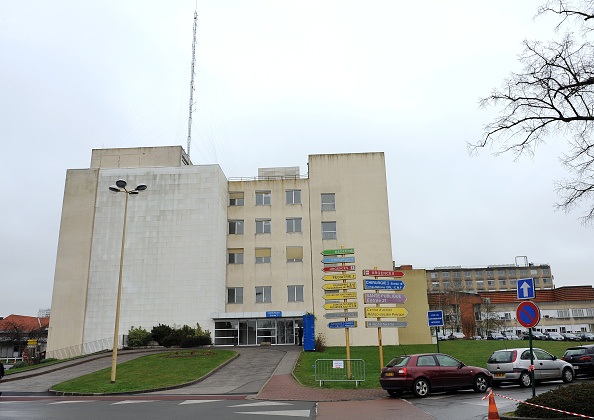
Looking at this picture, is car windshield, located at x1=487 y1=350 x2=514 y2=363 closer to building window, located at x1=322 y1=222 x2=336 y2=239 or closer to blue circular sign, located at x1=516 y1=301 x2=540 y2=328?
blue circular sign, located at x1=516 y1=301 x2=540 y2=328

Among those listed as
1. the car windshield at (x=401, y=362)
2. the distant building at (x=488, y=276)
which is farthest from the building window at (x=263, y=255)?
the distant building at (x=488, y=276)

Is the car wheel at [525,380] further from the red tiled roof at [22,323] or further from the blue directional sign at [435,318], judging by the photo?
the red tiled roof at [22,323]

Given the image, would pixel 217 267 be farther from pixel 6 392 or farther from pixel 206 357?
pixel 6 392

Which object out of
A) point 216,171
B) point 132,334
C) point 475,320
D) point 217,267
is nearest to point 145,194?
point 216,171

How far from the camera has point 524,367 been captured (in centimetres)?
1708

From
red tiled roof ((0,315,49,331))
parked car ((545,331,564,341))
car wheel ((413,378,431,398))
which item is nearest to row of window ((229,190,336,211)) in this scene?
car wheel ((413,378,431,398))

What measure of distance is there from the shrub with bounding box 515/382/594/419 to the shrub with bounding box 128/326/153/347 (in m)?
32.1

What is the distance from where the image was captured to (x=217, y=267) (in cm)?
4025

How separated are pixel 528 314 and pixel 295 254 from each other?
105 feet

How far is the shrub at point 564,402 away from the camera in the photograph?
941 centimetres

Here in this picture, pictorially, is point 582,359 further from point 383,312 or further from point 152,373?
point 152,373

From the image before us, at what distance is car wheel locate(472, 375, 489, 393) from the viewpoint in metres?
16.1

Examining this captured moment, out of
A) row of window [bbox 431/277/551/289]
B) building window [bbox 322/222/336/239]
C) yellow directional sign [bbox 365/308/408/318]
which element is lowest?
yellow directional sign [bbox 365/308/408/318]

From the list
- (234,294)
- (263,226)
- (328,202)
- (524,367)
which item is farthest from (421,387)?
(263,226)
